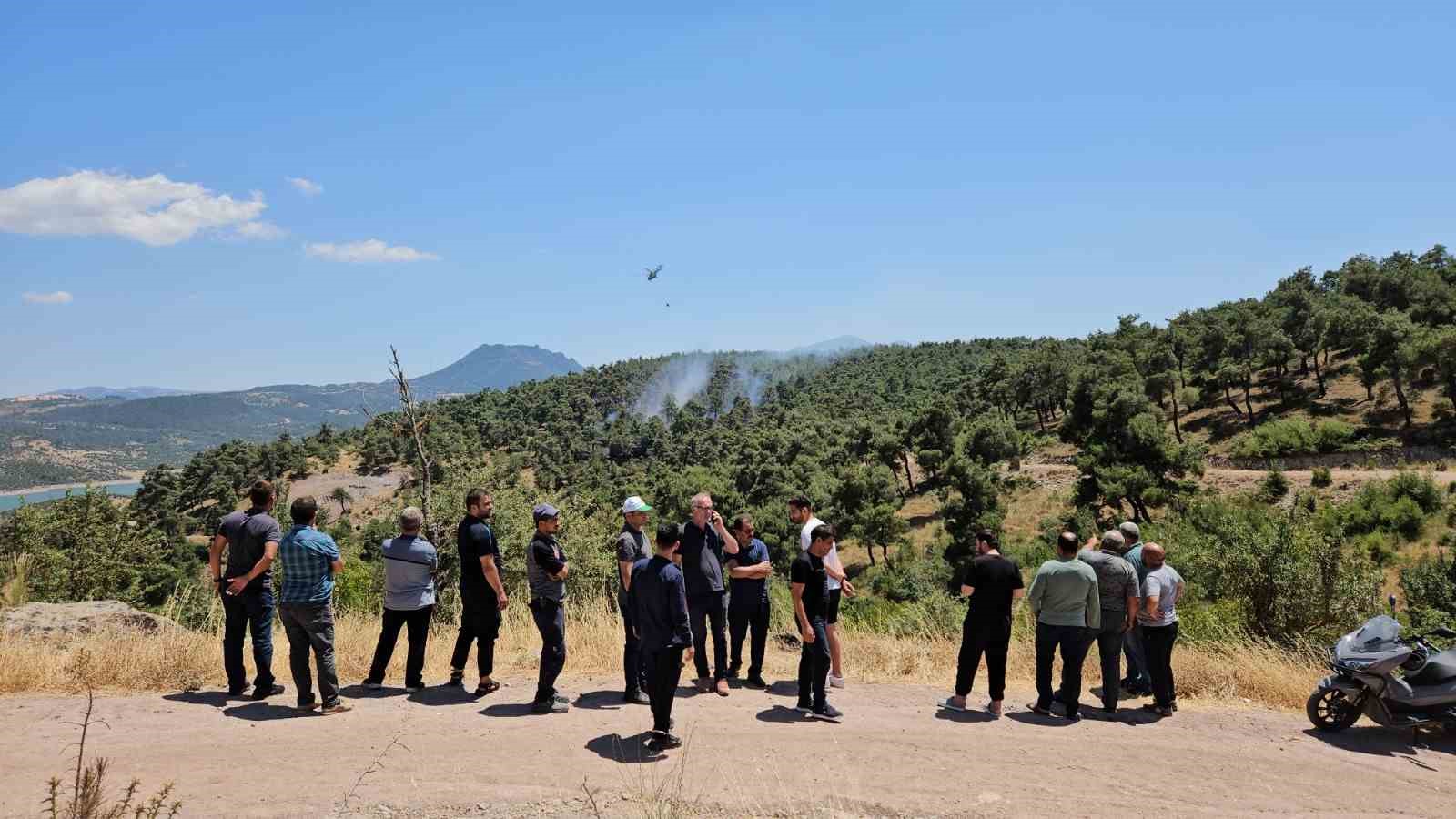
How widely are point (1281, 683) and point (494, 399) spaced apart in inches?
5791

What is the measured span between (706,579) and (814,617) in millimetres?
1069

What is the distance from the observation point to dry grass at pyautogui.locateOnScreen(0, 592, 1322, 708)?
7.16 m

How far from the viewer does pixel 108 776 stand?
514 centimetres

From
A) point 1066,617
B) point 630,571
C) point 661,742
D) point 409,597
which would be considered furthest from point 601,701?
point 1066,617

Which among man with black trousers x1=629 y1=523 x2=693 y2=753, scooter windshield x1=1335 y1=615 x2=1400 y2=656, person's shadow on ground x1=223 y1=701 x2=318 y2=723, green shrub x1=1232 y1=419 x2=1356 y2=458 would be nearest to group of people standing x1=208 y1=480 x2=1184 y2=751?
person's shadow on ground x1=223 y1=701 x2=318 y2=723

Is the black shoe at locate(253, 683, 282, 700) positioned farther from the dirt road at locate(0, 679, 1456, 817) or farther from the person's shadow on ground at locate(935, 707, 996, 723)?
the person's shadow on ground at locate(935, 707, 996, 723)

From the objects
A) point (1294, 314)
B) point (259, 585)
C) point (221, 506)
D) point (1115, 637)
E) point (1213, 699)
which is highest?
point (1294, 314)

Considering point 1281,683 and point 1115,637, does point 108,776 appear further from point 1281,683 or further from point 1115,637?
point 1281,683

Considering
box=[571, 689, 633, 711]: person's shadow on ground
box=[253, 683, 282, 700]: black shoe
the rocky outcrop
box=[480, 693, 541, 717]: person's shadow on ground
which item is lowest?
box=[571, 689, 633, 711]: person's shadow on ground

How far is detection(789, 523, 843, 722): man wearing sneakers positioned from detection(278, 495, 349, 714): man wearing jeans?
154 inches

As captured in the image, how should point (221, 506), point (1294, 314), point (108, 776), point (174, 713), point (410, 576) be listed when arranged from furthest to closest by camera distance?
point (221, 506)
point (1294, 314)
point (410, 576)
point (174, 713)
point (108, 776)

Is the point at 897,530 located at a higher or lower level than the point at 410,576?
lower

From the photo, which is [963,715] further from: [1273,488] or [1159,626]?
[1273,488]

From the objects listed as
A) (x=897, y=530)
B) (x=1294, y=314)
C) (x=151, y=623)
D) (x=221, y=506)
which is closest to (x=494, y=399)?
(x=221, y=506)
